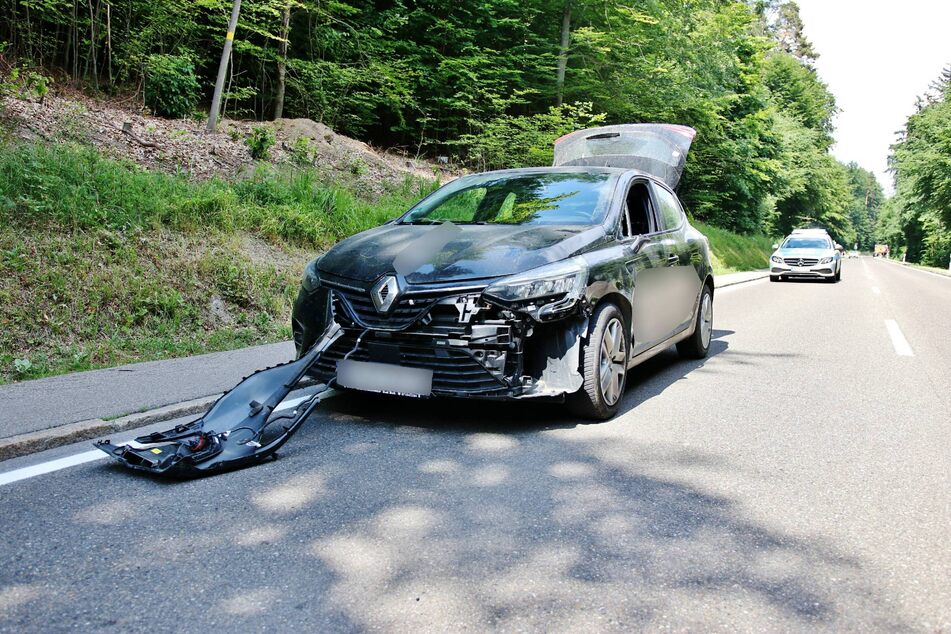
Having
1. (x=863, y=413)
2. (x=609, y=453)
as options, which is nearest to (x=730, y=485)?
(x=609, y=453)

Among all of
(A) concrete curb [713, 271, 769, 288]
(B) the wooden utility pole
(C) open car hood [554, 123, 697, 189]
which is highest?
(B) the wooden utility pole

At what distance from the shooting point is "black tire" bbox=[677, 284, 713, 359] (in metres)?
7.44

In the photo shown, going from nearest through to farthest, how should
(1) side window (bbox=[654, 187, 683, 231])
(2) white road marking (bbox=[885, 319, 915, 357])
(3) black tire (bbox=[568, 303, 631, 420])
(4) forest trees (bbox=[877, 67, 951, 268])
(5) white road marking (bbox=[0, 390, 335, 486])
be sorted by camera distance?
(5) white road marking (bbox=[0, 390, 335, 486]) → (3) black tire (bbox=[568, 303, 631, 420]) → (1) side window (bbox=[654, 187, 683, 231]) → (2) white road marking (bbox=[885, 319, 915, 357]) → (4) forest trees (bbox=[877, 67, 951, 268])

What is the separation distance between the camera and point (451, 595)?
260 centimetres

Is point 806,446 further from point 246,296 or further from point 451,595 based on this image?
point 246,296

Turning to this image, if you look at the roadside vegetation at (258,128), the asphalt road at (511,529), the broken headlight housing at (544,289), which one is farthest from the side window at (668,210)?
the roadside vegetation at (258,128)

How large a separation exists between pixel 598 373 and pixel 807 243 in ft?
74.0

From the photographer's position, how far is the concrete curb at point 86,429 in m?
4.11

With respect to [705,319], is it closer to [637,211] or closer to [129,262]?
[637,211]

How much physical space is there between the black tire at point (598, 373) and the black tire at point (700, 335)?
2557mm

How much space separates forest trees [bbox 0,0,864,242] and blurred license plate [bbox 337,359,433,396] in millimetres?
11030

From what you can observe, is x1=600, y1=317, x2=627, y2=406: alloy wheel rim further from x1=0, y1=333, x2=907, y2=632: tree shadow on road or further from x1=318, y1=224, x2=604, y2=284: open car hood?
x1=0, y1=333, x2=907, y2=632: tree shadow on road

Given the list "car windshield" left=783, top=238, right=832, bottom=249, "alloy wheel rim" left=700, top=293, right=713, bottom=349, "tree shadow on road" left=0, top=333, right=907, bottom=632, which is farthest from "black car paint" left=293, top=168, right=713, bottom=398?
"car windshield" left=783, top=238, right=832, bottom=249

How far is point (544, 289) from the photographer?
4.43 metres
